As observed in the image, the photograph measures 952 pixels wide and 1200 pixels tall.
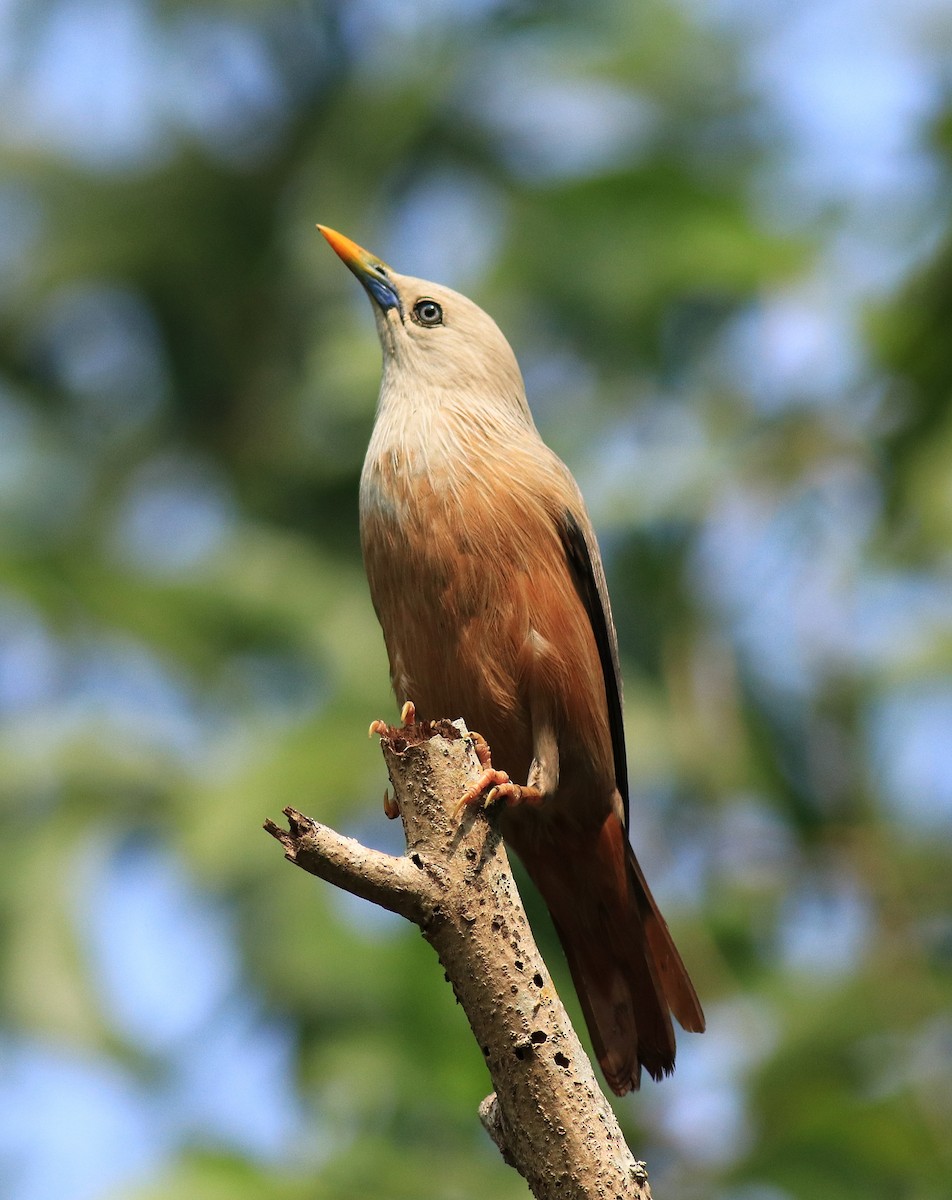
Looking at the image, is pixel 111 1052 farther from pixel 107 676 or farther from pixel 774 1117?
pixel 774 1117

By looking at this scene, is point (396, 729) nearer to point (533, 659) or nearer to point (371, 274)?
point (533, 659)

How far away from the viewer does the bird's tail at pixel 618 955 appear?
461cm

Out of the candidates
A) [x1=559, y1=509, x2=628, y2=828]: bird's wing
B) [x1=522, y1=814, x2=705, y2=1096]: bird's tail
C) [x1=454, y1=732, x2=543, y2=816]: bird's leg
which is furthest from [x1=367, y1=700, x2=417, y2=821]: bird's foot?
[x1=559, y1=509, x2=628, y2=828]: bird's wing

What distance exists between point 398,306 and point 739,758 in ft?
10.5

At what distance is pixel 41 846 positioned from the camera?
8094mm

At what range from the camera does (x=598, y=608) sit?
4996 mm

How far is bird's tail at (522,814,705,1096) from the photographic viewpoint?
4605 millimetres

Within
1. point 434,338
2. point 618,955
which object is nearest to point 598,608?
point 618,955

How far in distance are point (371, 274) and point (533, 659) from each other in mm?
1809

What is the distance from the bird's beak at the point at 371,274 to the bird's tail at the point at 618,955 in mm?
2061

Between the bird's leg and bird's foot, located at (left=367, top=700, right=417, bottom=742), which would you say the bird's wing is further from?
the bird's leg

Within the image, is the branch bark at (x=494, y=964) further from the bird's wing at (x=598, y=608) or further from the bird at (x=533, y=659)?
the bird's wing at (x=598, y=608)

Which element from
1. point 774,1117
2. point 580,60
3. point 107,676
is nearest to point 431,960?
point 774,1117

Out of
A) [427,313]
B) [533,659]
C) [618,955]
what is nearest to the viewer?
[533,659]
